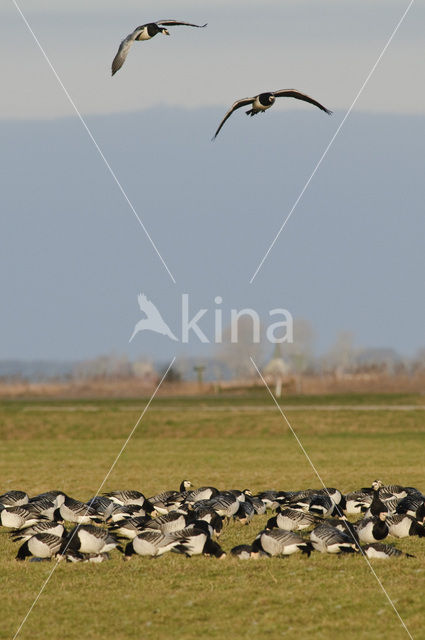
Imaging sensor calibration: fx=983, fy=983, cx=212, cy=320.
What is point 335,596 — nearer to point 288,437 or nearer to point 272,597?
point 272,597

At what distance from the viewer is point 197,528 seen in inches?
606

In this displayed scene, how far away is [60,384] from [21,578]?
8457 centimetres

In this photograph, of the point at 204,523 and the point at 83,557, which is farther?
the point at 204,523

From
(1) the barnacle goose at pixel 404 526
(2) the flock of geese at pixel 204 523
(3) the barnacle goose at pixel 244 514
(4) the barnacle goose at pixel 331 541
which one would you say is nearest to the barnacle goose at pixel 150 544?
(2) the flock of geese at pixel 204 523

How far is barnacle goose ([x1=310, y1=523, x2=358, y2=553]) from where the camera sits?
→ 15039mm

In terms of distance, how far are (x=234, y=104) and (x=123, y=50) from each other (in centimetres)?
282

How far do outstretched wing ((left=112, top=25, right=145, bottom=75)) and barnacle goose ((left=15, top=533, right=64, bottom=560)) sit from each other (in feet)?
25.5

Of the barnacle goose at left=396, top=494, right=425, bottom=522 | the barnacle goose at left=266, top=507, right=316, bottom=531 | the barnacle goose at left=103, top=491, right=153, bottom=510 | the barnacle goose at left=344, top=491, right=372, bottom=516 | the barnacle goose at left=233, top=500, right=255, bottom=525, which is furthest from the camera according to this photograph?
the barnacle goose at left=103, top=491, right=153, bottom=510

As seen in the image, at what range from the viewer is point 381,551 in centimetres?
1488

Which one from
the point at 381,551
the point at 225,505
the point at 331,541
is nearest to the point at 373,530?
the point at 381,551

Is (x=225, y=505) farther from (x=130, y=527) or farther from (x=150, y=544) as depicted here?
(x=150, y=544)

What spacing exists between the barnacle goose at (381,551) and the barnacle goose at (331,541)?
25 cm

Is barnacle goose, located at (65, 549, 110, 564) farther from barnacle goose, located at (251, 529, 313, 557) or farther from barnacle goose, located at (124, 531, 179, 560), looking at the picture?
barnacle goose, located at (251, 529, 313, 557)

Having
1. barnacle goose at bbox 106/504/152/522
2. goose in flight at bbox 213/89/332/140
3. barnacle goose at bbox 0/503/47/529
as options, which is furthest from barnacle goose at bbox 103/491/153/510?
goose in flight at bbox 213/89/332/140
